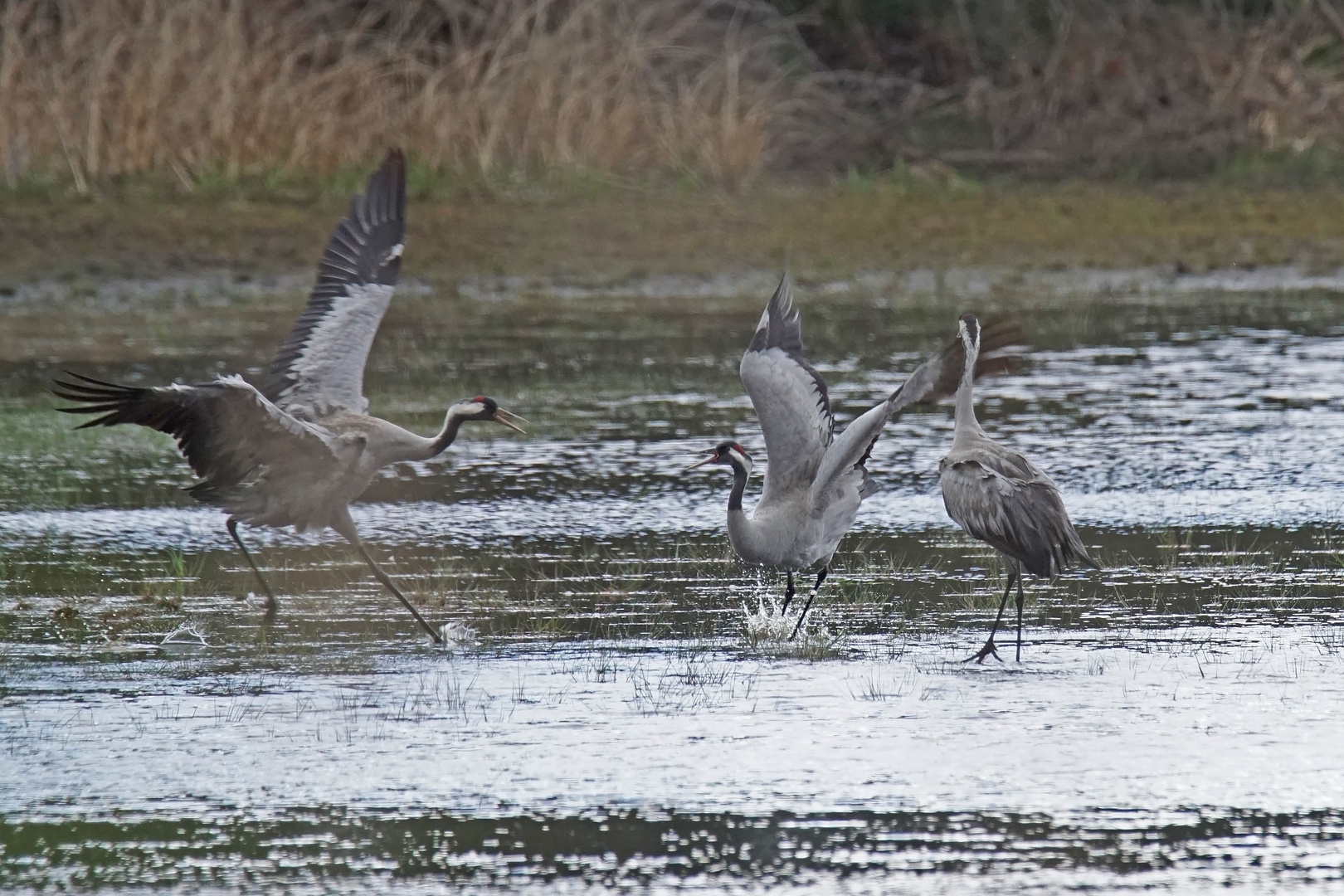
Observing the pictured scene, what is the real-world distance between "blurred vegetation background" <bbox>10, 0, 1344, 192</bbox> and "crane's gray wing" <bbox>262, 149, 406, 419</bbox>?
9.48m

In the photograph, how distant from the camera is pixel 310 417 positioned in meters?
8.27

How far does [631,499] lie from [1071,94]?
1552cm

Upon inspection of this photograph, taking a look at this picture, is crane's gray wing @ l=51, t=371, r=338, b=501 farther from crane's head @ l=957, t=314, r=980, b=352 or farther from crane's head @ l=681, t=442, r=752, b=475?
crane's head @ l=957, t=314, r=980, b=352

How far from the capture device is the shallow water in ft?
16.5

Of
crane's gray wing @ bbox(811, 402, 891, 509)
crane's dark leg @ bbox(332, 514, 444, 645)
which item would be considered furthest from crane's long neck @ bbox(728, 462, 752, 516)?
crane's dark leg @ bbox(332, 514, 444, 645)

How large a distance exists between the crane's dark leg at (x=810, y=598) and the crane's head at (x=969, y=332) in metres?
1.06

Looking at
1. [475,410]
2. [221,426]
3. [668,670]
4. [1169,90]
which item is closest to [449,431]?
[475,410]

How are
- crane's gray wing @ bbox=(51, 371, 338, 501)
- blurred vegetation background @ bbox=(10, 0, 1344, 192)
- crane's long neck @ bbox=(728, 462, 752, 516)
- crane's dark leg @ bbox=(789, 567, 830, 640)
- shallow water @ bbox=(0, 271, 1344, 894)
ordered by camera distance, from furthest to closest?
blurred vegetation background @ bbox=(10, 0, 1344, 192)
crane's long neck @ bbox=(728, 462, 752, 516)
crane's dark leg @ bbox=(789, 567, 830, 640)
crane's gray wing @ bbox=(51, 371, 338, 501)
shallow water @ bbox=(0, 271, 1344, 894)

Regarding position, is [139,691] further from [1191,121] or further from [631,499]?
[1191,121]

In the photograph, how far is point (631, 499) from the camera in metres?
9.61

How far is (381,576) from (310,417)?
908mm

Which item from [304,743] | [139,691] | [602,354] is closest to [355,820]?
[304,743]

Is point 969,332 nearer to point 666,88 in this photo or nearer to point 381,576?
point 381,576

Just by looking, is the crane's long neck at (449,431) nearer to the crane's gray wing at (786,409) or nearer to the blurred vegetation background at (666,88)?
the crane's gray wing at (786,409)
